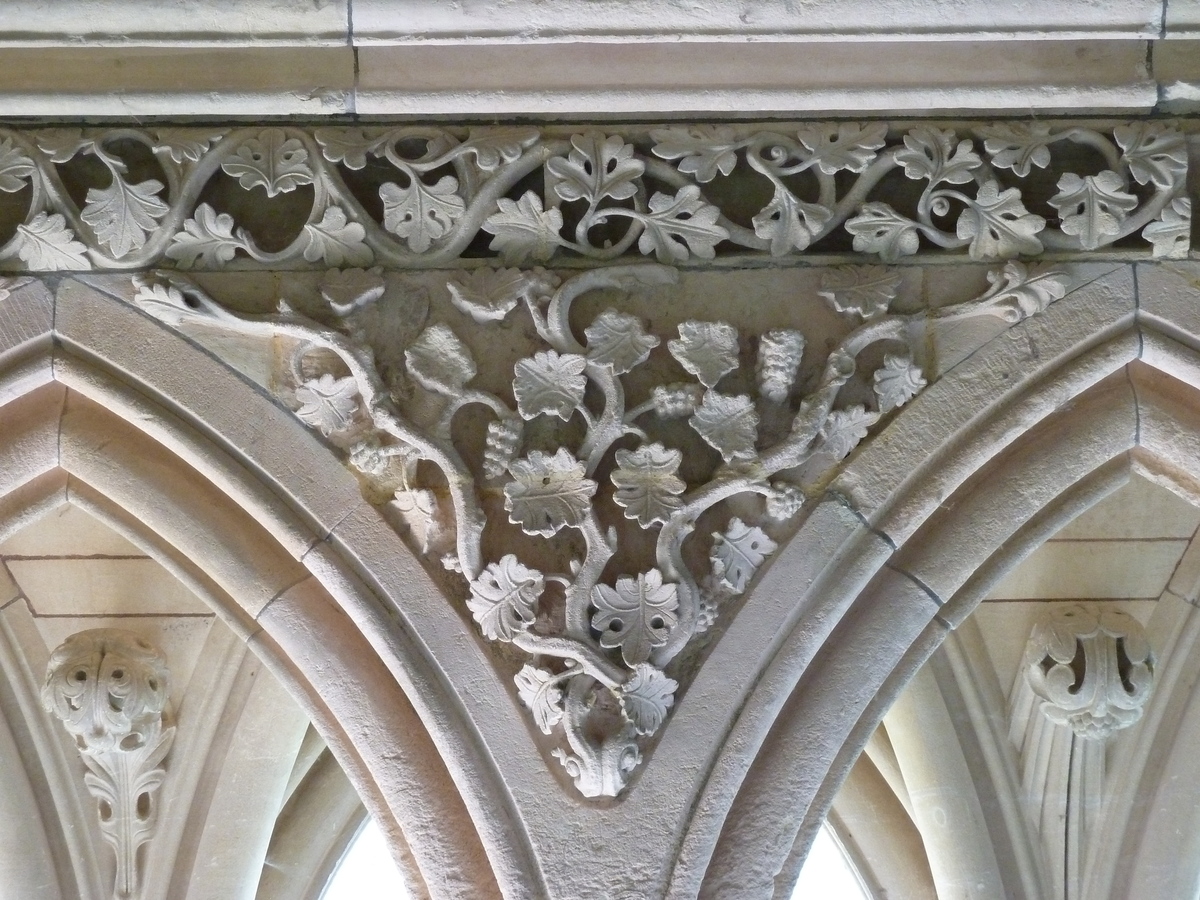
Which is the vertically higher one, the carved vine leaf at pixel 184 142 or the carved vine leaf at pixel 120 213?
the carved vine leaf at pixel 184 142

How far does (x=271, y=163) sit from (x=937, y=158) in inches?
32.8

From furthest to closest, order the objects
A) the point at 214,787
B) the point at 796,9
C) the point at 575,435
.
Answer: the point at 214,787 < the point at 575,435 < the point at 796,9

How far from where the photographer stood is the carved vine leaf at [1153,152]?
1.68 m

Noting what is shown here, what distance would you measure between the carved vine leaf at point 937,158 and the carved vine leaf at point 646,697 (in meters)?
0.69

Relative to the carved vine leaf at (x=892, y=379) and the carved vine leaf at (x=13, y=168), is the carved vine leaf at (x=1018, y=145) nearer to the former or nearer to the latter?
the carved vine leaf at (x=892, y=379)

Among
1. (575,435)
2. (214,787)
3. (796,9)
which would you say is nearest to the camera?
(796,9)

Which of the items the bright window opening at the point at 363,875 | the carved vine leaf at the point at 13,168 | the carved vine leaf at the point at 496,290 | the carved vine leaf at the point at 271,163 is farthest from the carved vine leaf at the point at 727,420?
the bright window opening at the point at 363,875

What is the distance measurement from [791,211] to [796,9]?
0.25m

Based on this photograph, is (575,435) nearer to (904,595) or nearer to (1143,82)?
(904,595)

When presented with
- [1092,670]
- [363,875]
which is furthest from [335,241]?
[1092,670]

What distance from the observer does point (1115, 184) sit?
5.50ft

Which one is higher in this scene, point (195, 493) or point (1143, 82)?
point (1143, 82)

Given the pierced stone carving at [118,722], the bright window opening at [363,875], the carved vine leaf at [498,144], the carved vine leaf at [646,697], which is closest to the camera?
the carved vine leaf at [646,697]

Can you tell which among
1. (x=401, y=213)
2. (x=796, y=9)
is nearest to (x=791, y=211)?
(x=796, y=9)
